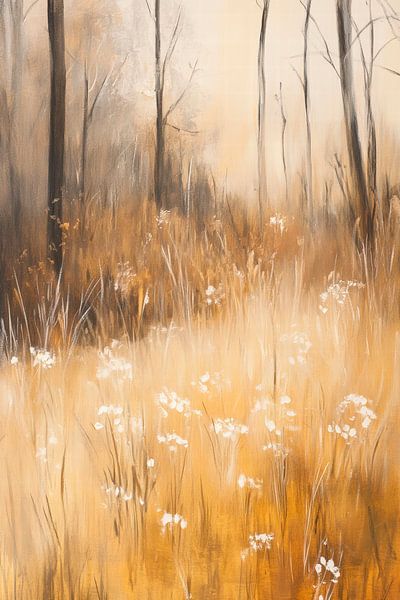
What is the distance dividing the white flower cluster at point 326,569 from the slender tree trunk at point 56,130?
108 centimetres

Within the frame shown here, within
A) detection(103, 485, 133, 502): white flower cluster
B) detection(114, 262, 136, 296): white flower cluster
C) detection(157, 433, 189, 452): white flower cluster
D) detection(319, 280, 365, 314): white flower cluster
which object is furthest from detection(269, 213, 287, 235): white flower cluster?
detection(103, 485, 133, 502): white flower cluster

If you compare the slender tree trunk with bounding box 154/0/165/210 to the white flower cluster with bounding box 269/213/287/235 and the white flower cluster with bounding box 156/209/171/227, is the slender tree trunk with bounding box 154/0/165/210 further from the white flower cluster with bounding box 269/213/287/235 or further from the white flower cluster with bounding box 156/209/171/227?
the white flower cluster with bounding box 269/213/287/235

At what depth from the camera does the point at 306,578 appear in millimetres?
1481

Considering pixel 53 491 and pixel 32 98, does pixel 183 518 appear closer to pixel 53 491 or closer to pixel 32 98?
pixel 53 491

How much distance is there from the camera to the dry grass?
1.46m

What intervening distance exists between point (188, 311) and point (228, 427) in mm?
339

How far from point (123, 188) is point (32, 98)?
0.35 meters

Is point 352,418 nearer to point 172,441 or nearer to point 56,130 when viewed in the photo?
point 172,441

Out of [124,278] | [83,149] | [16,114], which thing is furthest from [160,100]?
[124,278]

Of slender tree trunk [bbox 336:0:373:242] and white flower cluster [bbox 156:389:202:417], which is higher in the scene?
slender tree trunk [bbox 336:0:373:242]

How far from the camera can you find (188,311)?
4.94 ft

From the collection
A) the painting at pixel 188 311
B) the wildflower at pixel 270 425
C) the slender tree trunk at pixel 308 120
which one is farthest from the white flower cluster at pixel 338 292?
the wildflower at pixel 270 425

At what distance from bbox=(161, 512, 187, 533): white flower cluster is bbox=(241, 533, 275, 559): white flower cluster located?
18cm

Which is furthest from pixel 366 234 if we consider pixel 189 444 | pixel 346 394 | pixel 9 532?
pixel 9 532
